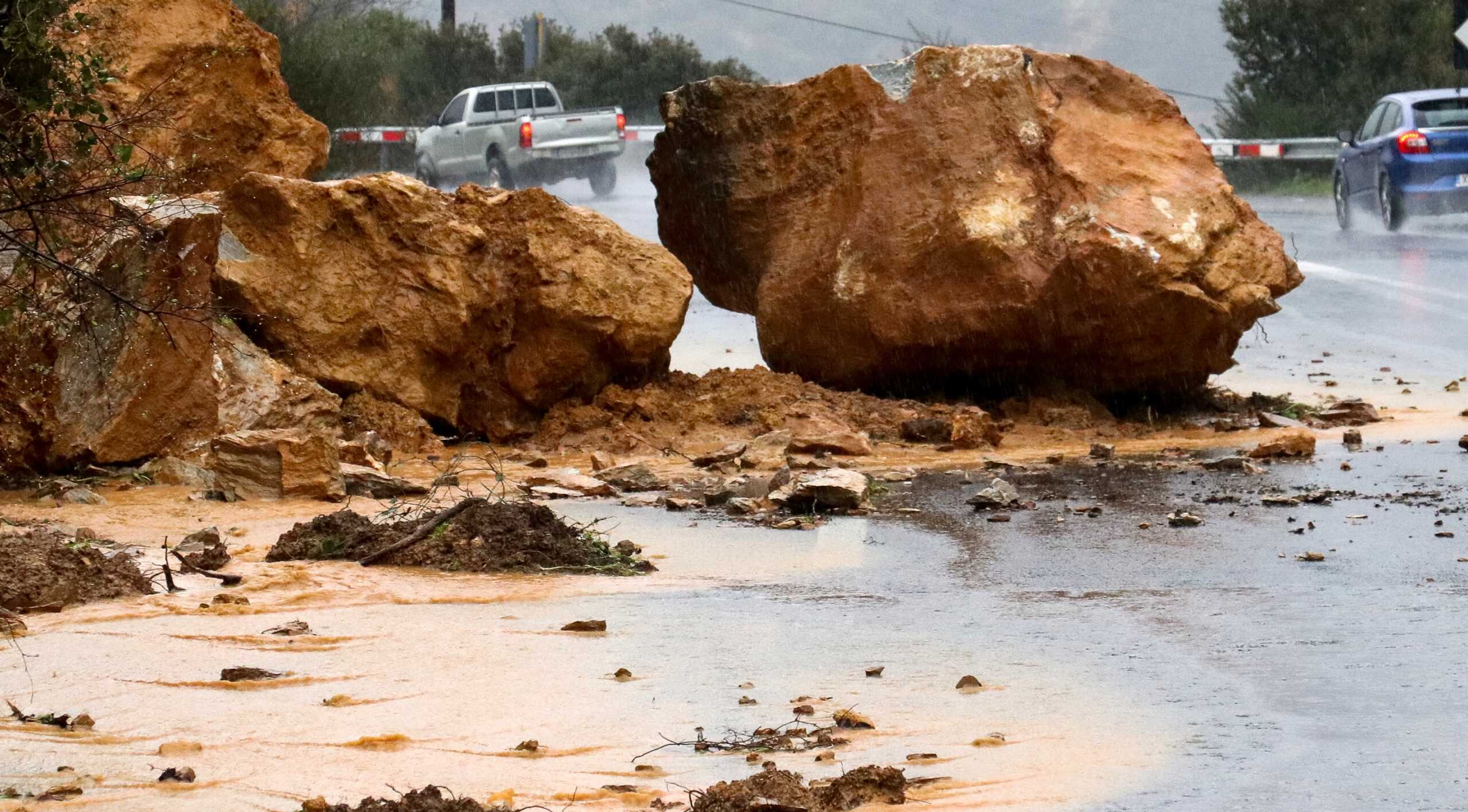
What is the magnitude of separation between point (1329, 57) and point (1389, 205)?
12.5m

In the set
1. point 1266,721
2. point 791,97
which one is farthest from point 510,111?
point 1266,721

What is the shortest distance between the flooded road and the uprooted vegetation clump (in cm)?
13

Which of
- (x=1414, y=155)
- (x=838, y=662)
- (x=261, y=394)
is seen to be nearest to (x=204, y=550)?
(x=838, y=662)

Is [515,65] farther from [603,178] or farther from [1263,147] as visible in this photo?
[1263,147]

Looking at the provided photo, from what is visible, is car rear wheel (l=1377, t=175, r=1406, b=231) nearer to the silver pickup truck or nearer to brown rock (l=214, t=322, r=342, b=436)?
the silver pickup truck

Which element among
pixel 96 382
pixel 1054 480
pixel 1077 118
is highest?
pixel 1077 118

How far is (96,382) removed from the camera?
9.47 metres

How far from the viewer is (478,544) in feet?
24.6

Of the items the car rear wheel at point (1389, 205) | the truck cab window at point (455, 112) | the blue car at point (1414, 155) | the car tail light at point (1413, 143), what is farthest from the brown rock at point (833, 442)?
the truck cab window at point (455, 112)

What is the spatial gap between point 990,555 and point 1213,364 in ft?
15.8

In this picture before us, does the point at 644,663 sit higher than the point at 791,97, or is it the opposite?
the point at 791,97

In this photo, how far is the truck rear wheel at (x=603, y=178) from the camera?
33.1 m

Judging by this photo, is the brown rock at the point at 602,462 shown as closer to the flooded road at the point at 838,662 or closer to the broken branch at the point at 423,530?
the flooded road at the point at 838,662

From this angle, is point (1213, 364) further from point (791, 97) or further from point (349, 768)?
point (349, 768)
